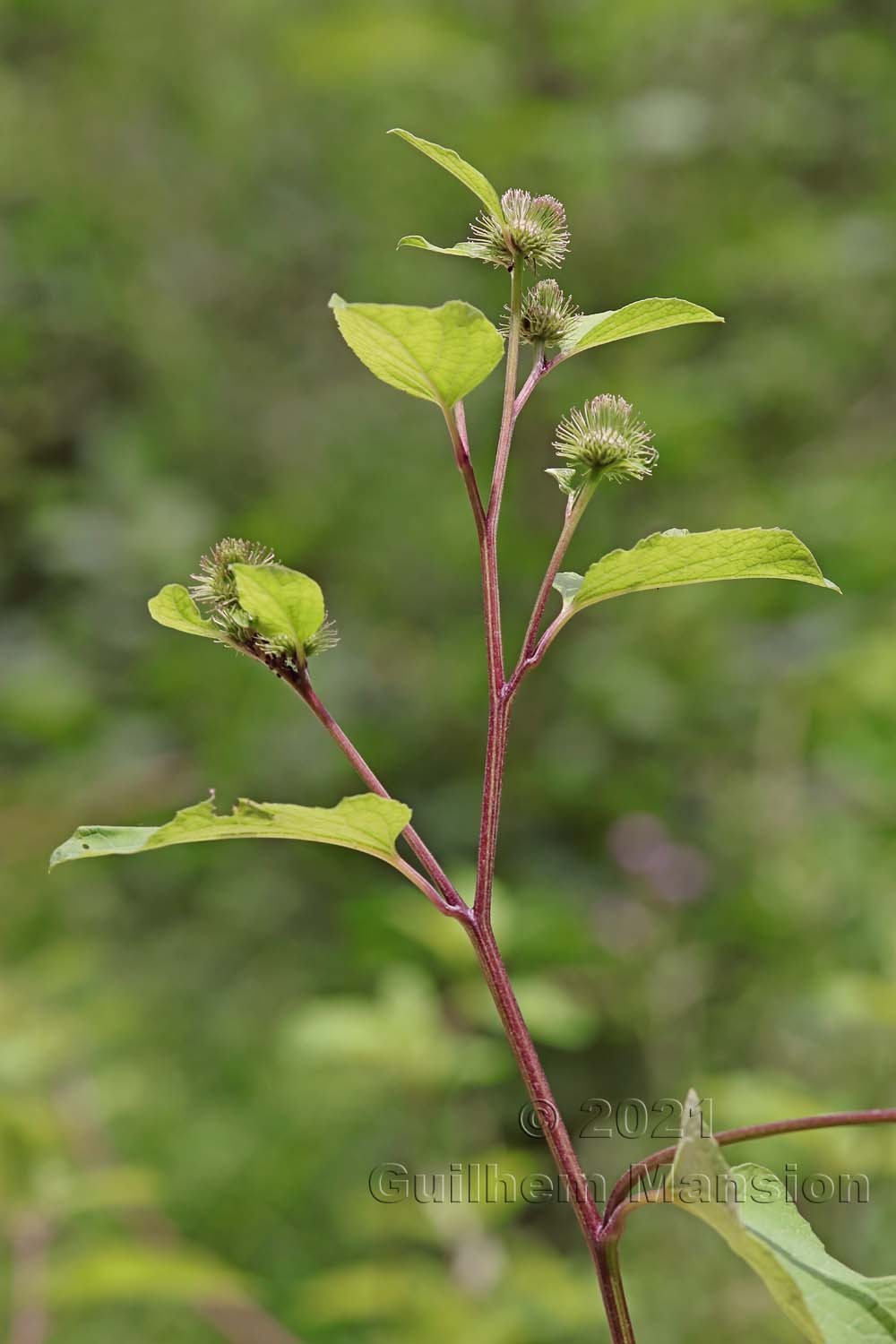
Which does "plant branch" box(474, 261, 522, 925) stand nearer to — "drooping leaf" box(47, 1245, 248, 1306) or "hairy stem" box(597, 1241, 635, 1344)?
"hairy stem" box(597, 1241, 635, 1344)

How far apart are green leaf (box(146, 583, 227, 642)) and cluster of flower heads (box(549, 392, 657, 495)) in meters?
0.15

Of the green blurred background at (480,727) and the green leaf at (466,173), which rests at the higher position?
the green blurred background at (480,727)

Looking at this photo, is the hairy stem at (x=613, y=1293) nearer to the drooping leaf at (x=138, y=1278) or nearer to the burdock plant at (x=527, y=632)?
the burdock plant at (x=527, y=632)

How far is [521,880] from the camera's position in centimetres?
228

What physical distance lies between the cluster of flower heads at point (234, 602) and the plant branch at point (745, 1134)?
20cm

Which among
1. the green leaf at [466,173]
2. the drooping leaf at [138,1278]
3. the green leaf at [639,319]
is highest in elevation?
the green leaf at [466,173]

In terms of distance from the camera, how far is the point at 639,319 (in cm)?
42

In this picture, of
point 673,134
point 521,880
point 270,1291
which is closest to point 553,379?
point 673,134

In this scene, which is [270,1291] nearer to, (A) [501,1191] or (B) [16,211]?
(A) [501,1191]

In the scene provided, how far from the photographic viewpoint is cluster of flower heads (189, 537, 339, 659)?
43 cm

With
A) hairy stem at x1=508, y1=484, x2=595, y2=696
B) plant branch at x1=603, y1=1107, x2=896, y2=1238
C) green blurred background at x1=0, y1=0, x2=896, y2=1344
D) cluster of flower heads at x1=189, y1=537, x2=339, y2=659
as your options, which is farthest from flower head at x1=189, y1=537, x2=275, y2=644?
green blurred background at x1=0, y1=0, x2=896, y2=1344

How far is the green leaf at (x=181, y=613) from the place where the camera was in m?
0.42

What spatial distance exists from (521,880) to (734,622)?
682 mm

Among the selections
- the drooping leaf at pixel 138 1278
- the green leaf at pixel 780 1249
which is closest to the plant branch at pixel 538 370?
the green leaf at pixel 780 1249
